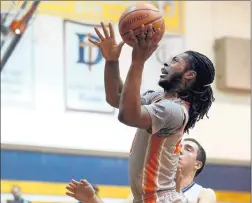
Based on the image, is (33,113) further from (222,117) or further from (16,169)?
(222,117)

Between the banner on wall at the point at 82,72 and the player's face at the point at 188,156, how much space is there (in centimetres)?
319

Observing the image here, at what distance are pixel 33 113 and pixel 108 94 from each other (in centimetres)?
450

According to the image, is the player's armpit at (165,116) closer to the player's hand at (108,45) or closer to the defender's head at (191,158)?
the player's hand at (108,45)

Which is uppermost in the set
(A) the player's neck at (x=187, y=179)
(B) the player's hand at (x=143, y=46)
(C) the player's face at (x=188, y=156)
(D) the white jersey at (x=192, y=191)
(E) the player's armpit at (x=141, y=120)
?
(B) the player's hand at (x=143, y=46)

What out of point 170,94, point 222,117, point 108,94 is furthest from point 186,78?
point 222,117

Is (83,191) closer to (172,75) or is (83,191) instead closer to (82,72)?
(172,75)

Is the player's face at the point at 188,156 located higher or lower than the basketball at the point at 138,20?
lower

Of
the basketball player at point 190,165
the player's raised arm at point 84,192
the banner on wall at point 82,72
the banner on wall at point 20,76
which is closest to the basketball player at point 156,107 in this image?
the player's raised arm at point 84,192

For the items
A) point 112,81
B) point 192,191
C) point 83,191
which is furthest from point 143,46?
point 192,191

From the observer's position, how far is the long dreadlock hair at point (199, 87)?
317 cm

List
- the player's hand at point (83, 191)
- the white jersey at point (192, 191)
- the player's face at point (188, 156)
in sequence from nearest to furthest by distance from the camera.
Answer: the player's hand at point (83, 191) < the white jersey at point (192, 191) < the player's face at point (188, 156)

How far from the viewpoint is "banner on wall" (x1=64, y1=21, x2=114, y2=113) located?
7820mm

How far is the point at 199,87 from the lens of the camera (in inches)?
126

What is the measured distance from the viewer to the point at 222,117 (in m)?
8.60
